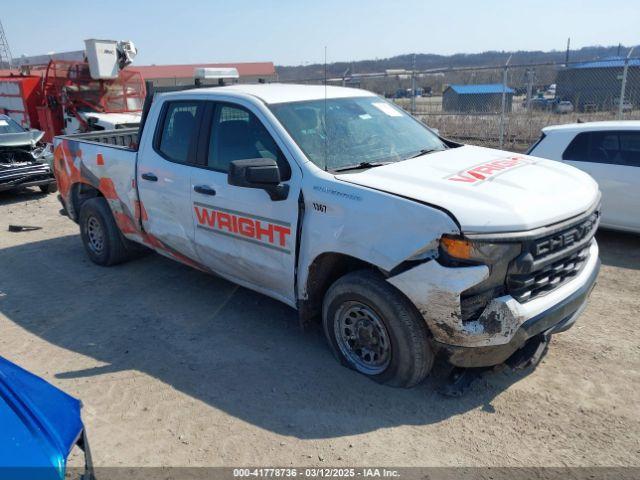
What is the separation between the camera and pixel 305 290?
389 centimetres

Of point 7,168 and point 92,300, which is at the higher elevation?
point 7,168

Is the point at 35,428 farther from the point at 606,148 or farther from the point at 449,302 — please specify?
the point at 606,148

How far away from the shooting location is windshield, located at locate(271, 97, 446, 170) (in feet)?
13.0

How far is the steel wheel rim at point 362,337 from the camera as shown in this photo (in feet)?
11.8

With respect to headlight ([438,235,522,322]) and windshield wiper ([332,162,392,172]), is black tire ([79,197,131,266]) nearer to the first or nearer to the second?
windshield wiper ([332,162,392,172])

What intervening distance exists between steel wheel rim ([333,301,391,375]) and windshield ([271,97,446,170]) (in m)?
1.05

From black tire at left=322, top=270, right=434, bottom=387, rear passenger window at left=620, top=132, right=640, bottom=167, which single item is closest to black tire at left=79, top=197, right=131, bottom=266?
black tire at left=322, top=270, right=434, bottom=387

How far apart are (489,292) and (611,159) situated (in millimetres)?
4521

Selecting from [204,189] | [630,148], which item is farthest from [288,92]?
[630,148]

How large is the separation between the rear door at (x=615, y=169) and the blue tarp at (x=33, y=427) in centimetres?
630

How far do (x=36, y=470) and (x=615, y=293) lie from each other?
505cm

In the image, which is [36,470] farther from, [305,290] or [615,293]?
[615,293]

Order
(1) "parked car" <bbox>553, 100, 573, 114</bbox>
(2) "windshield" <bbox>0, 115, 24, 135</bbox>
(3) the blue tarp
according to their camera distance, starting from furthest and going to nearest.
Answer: (1) "parked car" <bbox>553, 100, 573, 114</bbox> < (2) "windshield" <bbox>0, 115, 24, 135</bbox> < (3) the blue tarp

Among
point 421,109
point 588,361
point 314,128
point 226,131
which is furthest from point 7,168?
point 421,109
